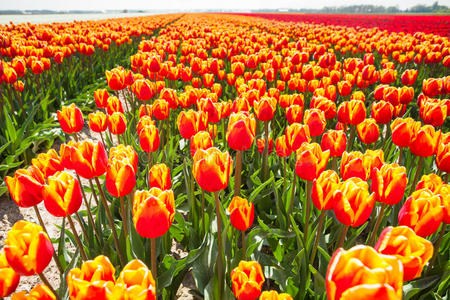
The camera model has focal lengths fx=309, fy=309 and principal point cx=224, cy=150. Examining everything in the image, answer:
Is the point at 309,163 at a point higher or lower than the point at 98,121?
higher

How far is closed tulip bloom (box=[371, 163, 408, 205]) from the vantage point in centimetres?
158

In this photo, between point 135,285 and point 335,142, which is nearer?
point 135,285

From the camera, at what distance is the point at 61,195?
156cm

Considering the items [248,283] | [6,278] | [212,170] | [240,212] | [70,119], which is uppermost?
[212,170]

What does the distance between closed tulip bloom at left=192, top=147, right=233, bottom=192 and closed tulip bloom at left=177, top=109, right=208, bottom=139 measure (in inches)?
31.7

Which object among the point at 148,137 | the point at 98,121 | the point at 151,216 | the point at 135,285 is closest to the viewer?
the point at 135,285

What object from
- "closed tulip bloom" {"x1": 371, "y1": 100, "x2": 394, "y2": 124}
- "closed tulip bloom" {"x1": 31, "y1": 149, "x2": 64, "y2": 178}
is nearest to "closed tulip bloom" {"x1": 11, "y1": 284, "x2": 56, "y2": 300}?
"closed tulip bloom" {"x1": 31, "y1": 149, "x2": 64, "y2": 178}

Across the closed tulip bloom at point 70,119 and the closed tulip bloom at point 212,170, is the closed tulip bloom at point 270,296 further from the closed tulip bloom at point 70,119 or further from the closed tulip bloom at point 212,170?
the closed tulip bloom at point 70,119

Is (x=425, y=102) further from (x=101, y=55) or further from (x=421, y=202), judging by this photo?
(x=101, y=55)

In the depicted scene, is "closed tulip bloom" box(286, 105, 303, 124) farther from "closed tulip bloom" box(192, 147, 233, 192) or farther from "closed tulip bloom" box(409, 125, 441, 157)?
"closed tulip bloom" box(192, 147, 233, 192)

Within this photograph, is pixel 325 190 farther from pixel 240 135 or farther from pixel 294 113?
pixel 294 113

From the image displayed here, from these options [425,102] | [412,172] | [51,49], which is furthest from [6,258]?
[51,49]

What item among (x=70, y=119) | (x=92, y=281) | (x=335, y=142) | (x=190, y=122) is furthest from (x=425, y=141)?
(x=70, y=119)

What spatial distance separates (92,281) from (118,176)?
733 mm
